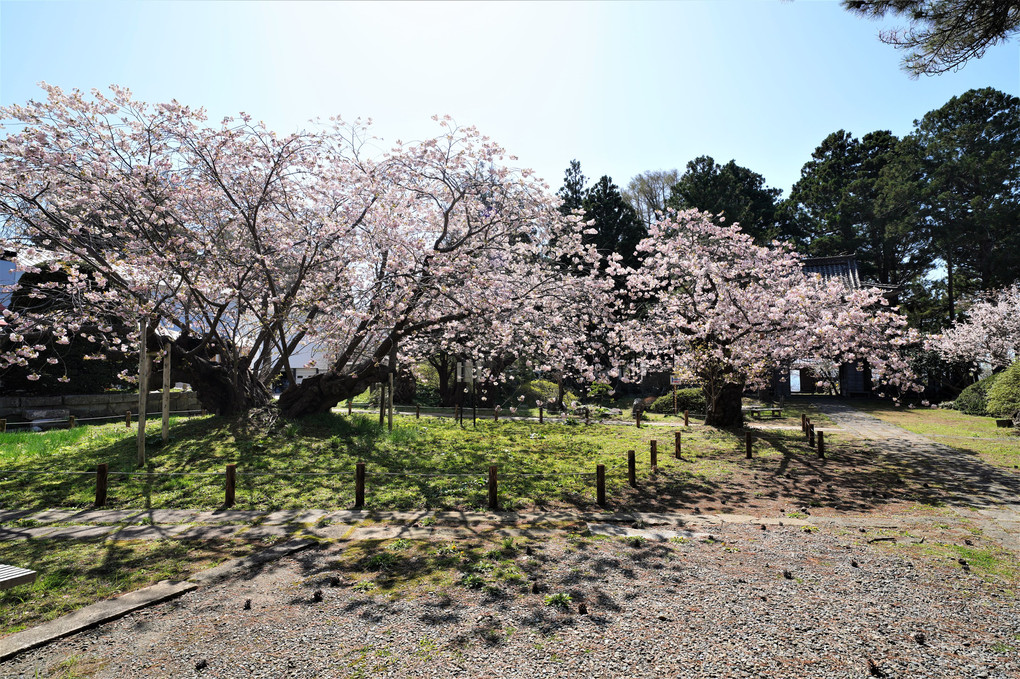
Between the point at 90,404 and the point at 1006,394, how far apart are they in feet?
110

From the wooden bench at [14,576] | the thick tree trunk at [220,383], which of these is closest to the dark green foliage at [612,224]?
the thick tree trunk at [220,383]

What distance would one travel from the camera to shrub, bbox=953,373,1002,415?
23469 mm

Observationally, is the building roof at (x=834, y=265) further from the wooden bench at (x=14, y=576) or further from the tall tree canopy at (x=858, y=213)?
the wooden bench at (x=14, y=576)

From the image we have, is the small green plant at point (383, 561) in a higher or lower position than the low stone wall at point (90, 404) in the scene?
lower

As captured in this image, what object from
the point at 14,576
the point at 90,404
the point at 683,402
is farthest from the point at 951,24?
the point at 90,404

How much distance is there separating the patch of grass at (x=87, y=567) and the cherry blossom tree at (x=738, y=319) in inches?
567

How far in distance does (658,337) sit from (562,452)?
24.1 ft

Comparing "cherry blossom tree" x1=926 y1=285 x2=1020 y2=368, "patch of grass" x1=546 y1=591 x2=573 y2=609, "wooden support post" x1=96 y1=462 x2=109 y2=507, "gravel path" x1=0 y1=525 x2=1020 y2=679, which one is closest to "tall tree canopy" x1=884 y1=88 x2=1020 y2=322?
"cherry blossom tree" x1=926 y1=285 x2=1020 y2=368

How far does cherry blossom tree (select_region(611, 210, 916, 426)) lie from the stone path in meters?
2.12

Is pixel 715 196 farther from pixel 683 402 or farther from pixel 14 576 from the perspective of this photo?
pixel 14 576

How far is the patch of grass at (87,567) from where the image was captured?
4.66 m

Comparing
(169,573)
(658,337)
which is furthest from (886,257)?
(169,573)

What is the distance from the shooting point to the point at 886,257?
4100 centimetres

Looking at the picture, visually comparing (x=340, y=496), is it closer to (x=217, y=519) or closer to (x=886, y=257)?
(x=217, y=519)
